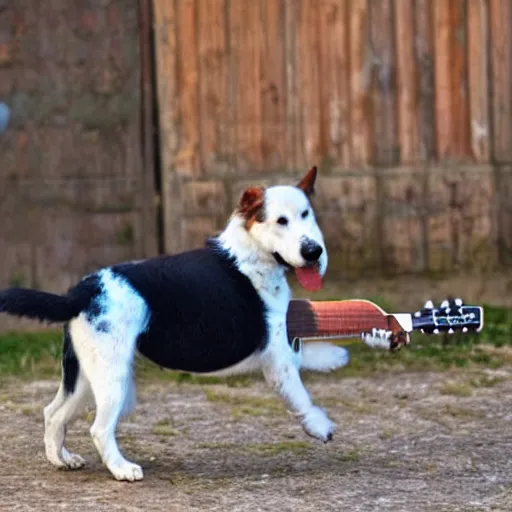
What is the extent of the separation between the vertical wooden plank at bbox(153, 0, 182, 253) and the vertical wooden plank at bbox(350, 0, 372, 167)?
1.05m

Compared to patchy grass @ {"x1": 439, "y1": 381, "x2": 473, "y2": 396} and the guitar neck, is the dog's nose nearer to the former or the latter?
the guitar neck

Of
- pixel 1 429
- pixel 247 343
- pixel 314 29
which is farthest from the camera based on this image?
pixel 314 29

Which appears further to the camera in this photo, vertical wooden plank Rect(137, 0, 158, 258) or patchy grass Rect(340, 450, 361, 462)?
vertical wooden plank Rect(137, 0, 158, 258)

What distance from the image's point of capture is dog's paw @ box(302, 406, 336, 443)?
505cm

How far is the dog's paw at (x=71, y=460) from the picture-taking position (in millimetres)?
5250

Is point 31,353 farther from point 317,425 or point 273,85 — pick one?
point 317,425

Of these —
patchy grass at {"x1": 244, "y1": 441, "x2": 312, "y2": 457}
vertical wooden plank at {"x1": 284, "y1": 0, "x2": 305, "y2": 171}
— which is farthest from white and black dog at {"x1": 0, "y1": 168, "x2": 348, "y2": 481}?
vertical wooden plank at {"x1": 284, "y1": 0, "x2": 305, "y2": 171}

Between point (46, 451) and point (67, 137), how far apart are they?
3339 mm

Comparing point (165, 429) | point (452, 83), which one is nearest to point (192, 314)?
point (165, 429)

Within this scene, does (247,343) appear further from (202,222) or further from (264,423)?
(202,222)

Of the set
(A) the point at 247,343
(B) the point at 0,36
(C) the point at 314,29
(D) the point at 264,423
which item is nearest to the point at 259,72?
(C) the point at 314,29

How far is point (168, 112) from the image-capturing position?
821cm

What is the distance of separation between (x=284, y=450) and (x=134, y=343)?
96 centimetres

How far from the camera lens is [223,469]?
17.3ft
